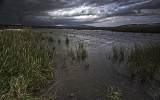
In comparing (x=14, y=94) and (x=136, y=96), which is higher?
(x=14, y=94)

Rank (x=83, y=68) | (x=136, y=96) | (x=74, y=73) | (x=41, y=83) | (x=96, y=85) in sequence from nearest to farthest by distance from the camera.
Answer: (x=136, y=96), (x=41, y=83), (x=96, y=85), (x=74, y=73), (x=83, y=68)

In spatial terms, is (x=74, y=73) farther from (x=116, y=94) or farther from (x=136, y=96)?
(x=136, y=96)

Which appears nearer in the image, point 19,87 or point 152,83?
point 19,87

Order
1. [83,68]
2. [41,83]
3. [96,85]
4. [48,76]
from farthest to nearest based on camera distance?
[83,68]
[48,76]
[96,85]
[41,83]

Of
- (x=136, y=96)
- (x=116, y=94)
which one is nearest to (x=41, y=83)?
(x=116, y=94)

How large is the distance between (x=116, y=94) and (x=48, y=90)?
10.2 ft

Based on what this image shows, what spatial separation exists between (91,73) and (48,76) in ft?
9.00

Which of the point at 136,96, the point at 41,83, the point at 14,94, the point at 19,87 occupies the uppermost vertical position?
the point at 19,87

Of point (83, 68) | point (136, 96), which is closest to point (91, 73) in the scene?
point (83, 68)

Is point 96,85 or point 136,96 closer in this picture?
point 136,96

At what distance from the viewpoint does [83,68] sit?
7.34 metres

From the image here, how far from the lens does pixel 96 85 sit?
516 cm

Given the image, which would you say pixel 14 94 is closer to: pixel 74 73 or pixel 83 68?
pixel 74 73

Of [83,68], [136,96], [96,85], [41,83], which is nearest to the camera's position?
[136,96]
